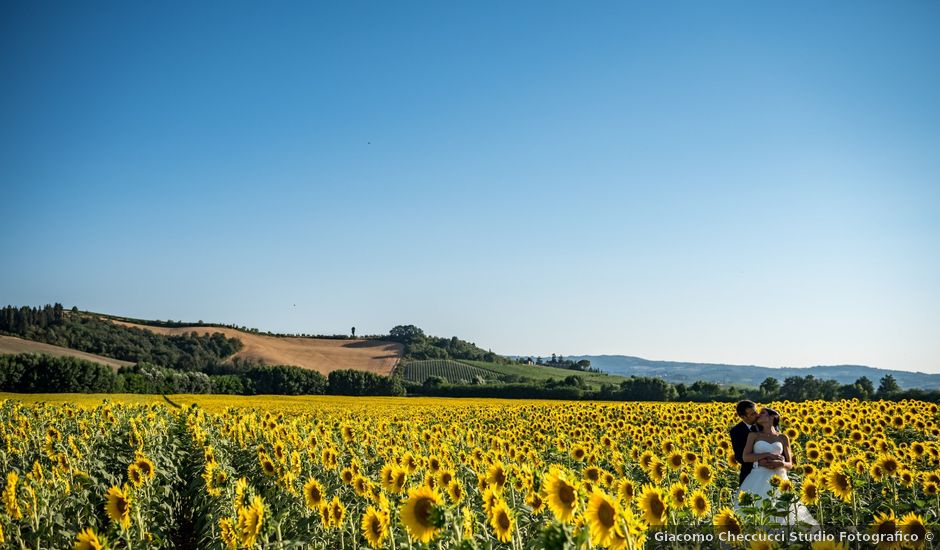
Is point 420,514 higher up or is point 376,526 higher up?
point 420,514

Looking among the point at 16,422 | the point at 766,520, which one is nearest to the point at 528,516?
the point at 766,520

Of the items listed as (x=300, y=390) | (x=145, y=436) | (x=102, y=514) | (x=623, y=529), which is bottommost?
(x=300, y=390)

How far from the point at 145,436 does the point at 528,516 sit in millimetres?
8151

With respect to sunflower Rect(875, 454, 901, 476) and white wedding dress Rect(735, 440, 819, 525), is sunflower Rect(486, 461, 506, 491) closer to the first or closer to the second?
white wedding dress Rect(735, 440, 819, 525)

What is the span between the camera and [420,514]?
3912 millimetres

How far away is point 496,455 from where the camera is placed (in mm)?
8312

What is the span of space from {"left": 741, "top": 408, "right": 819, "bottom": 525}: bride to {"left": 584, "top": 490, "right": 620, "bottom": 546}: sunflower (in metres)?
4.82

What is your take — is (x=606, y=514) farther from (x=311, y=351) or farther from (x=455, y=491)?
(x=311, y=351)

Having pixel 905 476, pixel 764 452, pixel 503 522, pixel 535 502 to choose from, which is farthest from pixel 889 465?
pixel 503 522

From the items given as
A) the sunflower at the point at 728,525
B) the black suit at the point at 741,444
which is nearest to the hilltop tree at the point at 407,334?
the black suit at the point at 741,444

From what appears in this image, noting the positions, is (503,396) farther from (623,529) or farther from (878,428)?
(623,529)

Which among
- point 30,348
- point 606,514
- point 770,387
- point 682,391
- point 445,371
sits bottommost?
point 445,371

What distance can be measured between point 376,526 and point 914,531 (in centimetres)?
381

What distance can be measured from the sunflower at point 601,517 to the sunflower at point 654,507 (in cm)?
120
